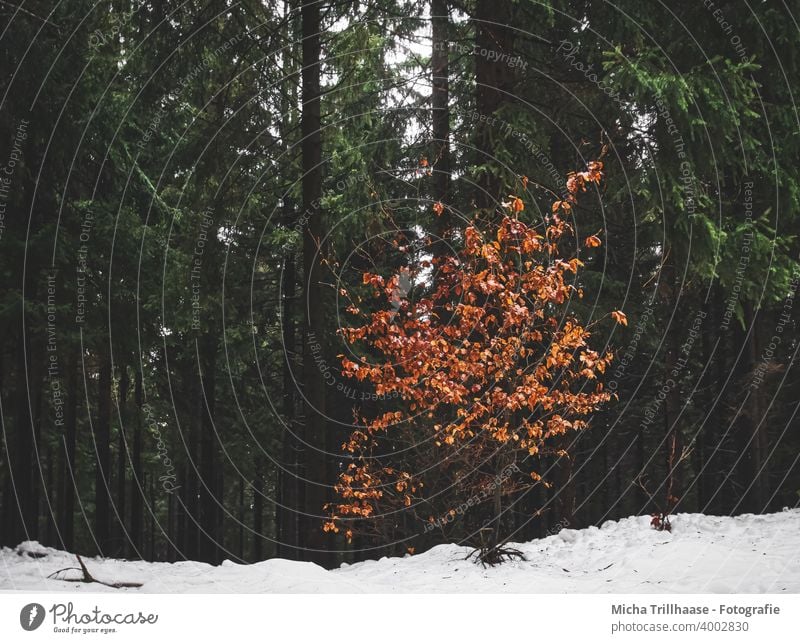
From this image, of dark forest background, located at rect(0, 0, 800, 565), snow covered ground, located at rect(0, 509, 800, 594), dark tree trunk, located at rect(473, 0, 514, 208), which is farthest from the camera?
dark tree trunk, located at rect(473, 0, 514, 208)

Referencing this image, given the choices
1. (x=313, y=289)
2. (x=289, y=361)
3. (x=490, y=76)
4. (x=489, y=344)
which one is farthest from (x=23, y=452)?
(x=490, y=76)

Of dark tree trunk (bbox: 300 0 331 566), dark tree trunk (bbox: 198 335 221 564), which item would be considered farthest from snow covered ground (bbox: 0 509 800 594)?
dark tree trunk (bbox: 198 335 221 564)

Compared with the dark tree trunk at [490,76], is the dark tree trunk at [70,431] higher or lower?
lower

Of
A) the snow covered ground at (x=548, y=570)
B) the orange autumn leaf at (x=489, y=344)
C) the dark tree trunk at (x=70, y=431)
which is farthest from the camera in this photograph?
the dark tree trunk at (x=70, y=431)

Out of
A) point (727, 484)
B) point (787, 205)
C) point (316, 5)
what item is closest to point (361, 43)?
point (316, 5)

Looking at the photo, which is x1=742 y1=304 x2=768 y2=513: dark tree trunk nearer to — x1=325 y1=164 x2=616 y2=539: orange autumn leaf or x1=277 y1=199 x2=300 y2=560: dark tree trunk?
x1=325 y1=164 x2=616 y2=539: orange autumn leaf

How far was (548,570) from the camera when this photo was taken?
9.10 meters

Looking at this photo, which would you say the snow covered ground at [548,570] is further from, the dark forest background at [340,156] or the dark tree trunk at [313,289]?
the dark tree trunk at [313,289]

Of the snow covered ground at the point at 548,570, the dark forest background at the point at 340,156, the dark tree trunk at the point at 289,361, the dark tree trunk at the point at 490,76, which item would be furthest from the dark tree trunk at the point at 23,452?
the dark tree trunk at the point at 490,76

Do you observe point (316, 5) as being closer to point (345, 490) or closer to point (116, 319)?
point (116, 319)

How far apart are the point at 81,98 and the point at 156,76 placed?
1369mm

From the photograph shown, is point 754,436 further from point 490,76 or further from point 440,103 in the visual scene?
point 490,76

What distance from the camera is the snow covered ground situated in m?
7.76

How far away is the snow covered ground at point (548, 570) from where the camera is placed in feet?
25.5
